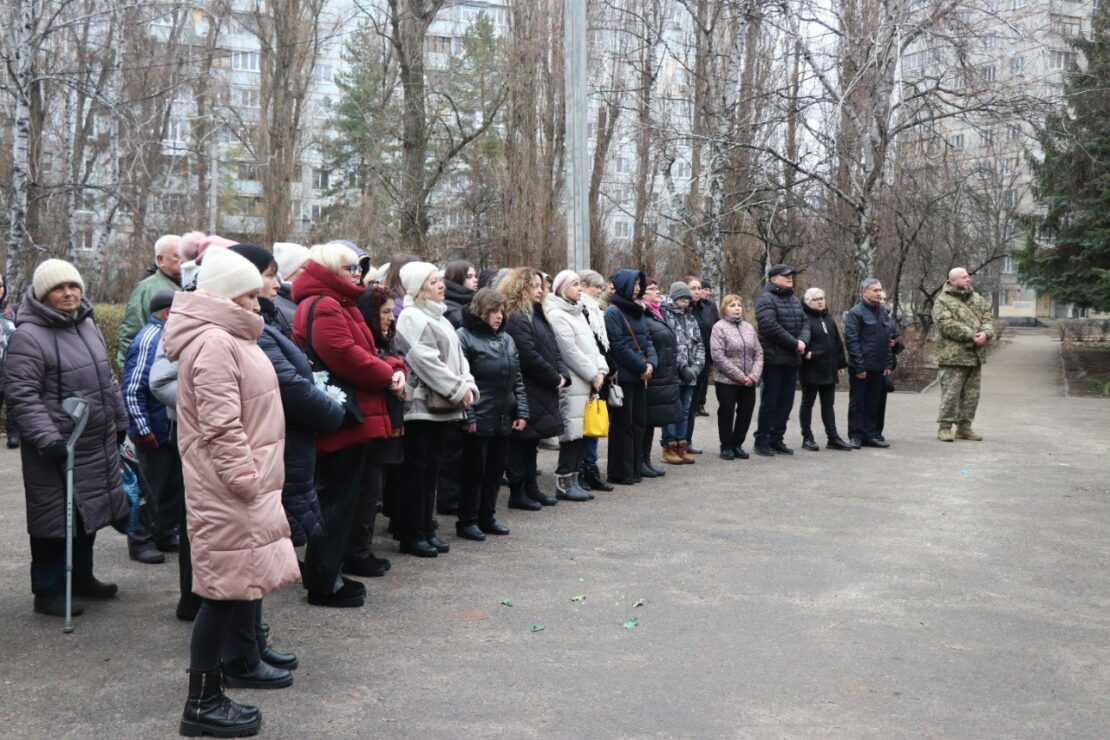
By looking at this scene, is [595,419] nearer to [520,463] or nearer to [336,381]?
[520,463]

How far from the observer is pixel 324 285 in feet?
19.4

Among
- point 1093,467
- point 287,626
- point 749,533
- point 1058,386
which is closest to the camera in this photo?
point 287,626

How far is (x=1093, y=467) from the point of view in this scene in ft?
38.5

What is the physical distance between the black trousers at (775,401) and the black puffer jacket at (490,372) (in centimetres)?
499

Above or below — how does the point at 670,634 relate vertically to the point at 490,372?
below

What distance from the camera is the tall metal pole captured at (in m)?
13.3

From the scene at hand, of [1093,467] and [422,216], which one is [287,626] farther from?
[422,216]

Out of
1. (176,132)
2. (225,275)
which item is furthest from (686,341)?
(176,132)

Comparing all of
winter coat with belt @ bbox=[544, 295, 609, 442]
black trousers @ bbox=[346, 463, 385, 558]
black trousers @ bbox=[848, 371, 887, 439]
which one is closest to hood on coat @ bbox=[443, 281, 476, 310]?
winter coat with belt @ bbox=[544, 295, 609, 442]

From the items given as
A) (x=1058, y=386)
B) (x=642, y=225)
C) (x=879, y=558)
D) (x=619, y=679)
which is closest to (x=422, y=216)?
(x=642, y=225)

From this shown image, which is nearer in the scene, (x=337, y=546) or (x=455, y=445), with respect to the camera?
(x=337, y=546)

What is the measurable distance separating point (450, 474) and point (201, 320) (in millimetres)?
4527

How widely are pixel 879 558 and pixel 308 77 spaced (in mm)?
23558

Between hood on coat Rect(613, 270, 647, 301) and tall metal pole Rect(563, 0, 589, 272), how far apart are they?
9.65 ft
